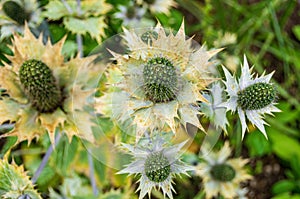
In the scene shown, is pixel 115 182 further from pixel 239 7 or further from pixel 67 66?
pixel 239 7

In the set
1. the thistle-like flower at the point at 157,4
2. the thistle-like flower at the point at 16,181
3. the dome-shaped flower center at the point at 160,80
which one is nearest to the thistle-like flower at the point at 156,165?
the dome-shaped flower center at the point at 160,80

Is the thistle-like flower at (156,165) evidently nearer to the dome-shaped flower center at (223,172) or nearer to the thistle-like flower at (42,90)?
the thistle-like flower at (42,90)

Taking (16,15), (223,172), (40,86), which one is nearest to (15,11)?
(16,15)

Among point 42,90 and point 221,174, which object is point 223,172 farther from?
point 42,90

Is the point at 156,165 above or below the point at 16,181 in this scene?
above

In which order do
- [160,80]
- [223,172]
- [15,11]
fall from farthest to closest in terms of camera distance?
[223,172], [15,11], [160,80]

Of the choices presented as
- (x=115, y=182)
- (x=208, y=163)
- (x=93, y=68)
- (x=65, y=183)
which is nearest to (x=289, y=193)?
(x=208, y=163)

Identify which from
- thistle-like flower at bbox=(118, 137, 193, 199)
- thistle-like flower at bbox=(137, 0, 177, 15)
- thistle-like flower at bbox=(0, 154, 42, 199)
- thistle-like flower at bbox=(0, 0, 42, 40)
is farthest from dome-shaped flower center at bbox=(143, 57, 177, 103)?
thistle-like flower at bbox=(137, 0, 177, 15)
